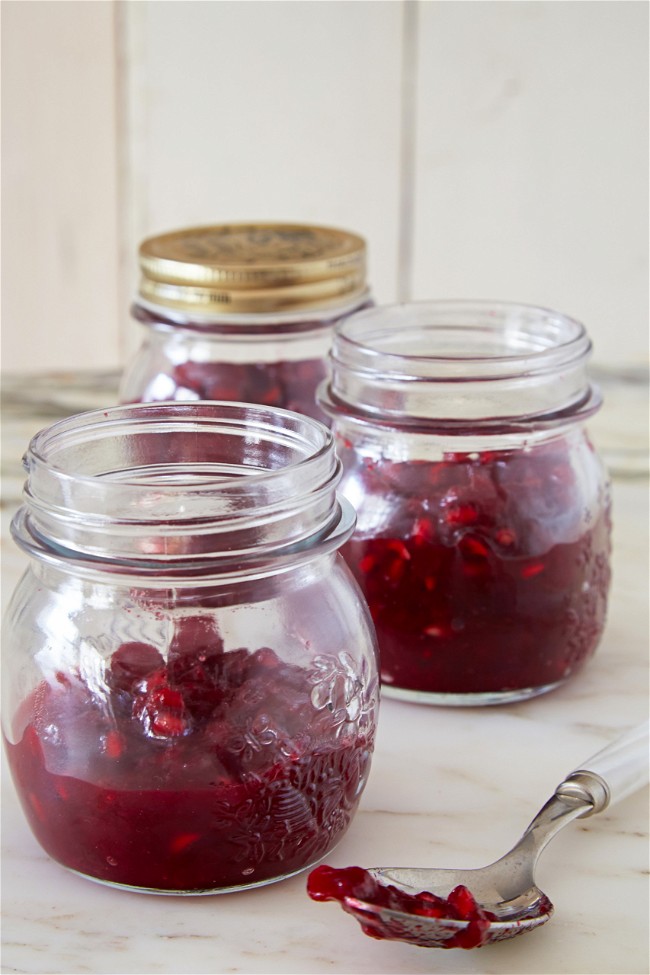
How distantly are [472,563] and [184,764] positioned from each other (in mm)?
400

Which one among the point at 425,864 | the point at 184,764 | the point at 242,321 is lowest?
the point at 425,864

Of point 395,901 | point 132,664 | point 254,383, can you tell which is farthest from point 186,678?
point 254,383

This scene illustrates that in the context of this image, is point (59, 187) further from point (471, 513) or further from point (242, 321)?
point (471, 513)

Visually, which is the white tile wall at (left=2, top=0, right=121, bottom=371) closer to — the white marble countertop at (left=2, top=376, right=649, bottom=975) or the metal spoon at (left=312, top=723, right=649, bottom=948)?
the white marble countertop at (left=2, top=376, right=649, bottom=975)

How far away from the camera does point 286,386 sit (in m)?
1.56

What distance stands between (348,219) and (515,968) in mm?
2354

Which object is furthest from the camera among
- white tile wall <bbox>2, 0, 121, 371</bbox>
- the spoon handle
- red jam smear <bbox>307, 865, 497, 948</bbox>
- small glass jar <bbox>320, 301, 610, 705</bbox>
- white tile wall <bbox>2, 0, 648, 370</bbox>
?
white tile wall <bbox>2, 0, 121, 371</bbox>

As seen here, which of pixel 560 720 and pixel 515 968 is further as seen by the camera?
pixel 560 720

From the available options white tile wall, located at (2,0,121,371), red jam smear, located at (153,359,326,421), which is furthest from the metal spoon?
white tile wall, located at (2,0,121,371)

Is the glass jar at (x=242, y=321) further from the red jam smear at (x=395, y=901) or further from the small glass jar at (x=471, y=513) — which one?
the red jam smear at (x=395, y=901)

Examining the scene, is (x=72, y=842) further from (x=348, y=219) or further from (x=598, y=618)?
(x=348, y=219)

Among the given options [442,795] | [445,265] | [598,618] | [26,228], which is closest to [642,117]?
[445,265]

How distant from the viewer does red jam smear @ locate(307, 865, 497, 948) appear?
0.92 metres

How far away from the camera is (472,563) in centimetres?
124
